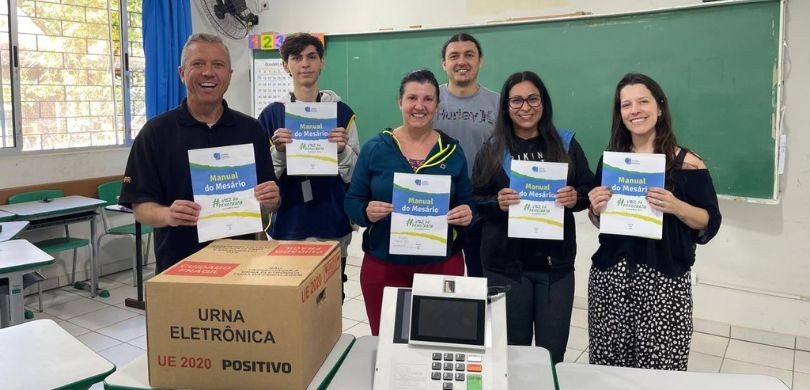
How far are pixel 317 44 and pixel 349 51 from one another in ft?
7.93

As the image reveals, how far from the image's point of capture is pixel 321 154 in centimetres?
243

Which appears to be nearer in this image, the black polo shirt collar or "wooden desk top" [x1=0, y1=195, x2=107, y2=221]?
the black polo shirt collar

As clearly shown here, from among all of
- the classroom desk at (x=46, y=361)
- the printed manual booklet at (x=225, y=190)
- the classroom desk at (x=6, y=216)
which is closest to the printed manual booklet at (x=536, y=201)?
the printed manual booklet at (x=225, y=190)

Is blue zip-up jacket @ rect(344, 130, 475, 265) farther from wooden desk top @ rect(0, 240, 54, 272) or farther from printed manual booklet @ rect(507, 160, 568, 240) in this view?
wooden desk top @ rect(0, 240, 54, 272)

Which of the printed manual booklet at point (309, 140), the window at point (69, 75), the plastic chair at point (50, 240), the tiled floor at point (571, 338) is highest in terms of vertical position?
the window at point (69, 75)

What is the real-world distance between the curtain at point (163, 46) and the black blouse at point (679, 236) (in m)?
4.57

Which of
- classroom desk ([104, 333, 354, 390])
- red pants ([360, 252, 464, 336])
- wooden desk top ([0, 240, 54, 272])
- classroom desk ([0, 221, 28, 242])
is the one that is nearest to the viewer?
classroom desk ([104, 333, 354, 390])

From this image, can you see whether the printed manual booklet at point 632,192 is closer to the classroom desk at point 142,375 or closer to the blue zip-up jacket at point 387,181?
the blue zip-up jacket at point 387,181

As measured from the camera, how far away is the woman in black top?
1.90 meters

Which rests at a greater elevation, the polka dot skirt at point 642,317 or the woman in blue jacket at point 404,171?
the woman in blue jacket at point 404,171

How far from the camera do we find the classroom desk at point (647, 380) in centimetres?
148

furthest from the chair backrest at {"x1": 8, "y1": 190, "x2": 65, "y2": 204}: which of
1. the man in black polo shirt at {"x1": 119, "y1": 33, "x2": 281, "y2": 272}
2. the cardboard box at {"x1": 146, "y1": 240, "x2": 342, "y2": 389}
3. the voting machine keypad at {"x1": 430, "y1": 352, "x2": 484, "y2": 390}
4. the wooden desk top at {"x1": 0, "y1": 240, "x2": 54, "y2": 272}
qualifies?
the voting machine keypad at {"x1": 430, "y1": 352, "x2": 484, "y2": 390}

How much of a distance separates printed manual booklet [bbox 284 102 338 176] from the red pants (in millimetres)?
450

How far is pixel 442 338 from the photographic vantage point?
1339mm
